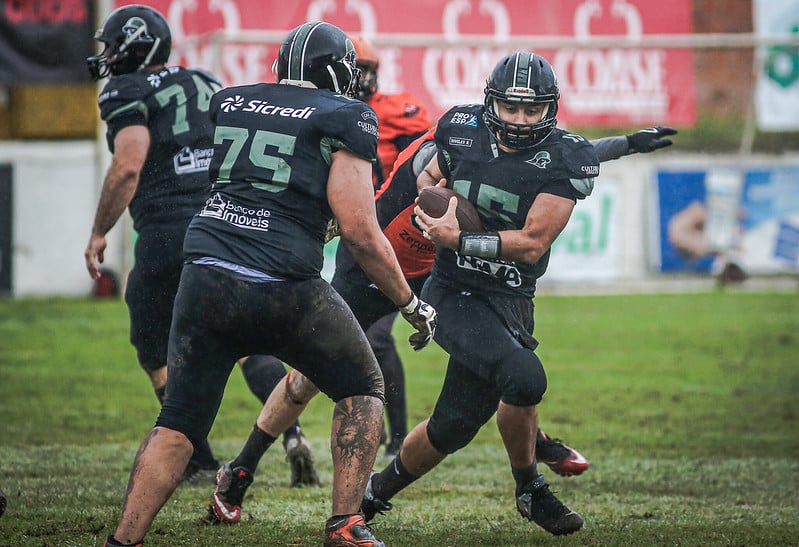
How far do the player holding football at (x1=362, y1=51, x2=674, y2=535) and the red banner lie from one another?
355 inches

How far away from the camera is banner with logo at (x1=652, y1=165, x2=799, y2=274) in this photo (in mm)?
14328

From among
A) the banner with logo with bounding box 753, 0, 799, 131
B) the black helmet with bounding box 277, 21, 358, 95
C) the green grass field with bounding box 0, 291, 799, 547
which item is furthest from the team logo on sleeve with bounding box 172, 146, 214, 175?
the banner with logo with bounding box 753, 0, 799, 131

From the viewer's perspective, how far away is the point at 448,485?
568 centimetres

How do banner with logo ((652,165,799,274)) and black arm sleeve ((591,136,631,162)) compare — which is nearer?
black arm sleeve ((591,136,631,162))

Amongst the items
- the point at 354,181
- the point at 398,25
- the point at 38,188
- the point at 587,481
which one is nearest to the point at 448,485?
the point at 587,481

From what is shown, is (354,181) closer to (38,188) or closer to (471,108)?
(471,108)

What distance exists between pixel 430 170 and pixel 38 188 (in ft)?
31.8

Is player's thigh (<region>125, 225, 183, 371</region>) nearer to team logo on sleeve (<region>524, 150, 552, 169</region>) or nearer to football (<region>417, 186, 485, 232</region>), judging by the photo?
football (<region>417, 186, 485, 232</region>)

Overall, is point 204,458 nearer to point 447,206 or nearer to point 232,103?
point 447,206

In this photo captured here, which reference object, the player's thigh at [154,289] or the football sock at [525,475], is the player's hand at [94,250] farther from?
the football sock at [525,475]

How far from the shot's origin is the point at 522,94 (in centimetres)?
461

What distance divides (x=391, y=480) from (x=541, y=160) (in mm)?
1370

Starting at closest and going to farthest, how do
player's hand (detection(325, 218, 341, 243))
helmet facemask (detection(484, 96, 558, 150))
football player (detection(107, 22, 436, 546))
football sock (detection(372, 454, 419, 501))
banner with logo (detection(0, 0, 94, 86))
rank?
1. football player (detection(107, 22, 436, 546))
2. player's hand (detection(325, 218, 341, 243))
3. helmet facemask (detection(484, 96, 558, 150))
4. football sock (detection(372, 454, 419, 501))
5. banner with logo (detection(0, 0, 94, 86))

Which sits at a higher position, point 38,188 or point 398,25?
point 398,25
